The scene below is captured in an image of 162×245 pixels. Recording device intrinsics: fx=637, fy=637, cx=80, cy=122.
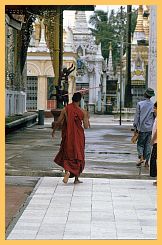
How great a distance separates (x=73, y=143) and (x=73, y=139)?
0.06 m

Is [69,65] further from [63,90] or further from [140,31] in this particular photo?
[63,90]

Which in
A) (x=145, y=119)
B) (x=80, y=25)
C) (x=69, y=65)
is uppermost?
(x=80, y=25)

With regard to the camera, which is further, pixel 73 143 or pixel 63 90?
pixel 63 90

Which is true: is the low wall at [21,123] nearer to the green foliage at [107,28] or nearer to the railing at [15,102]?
the railing at [15,102]

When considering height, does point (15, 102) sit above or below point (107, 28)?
below

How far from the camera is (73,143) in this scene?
399 inches

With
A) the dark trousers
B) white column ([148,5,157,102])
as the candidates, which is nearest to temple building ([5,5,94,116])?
white column ([148,5,157,102])

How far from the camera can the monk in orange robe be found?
10.1 metres

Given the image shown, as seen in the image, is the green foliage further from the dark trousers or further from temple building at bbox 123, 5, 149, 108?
the dark trousers

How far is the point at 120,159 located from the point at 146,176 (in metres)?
2.78

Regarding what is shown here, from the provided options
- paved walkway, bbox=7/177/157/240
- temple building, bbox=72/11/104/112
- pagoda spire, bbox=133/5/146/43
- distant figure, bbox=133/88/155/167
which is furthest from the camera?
pagoda spire, bbox=133/5/146/43

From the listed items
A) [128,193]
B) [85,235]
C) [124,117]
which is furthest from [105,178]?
[124,117]

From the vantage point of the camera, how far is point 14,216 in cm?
754

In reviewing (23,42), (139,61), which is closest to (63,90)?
(23,42)
